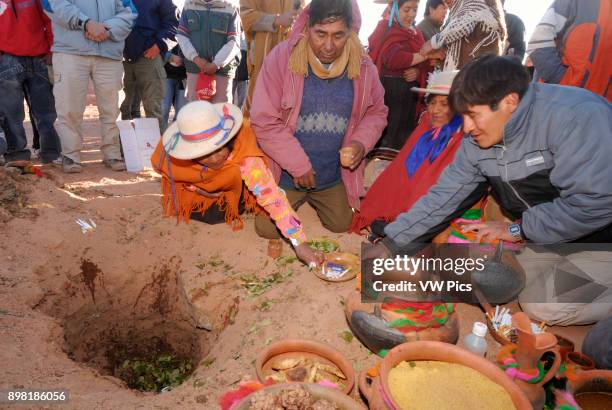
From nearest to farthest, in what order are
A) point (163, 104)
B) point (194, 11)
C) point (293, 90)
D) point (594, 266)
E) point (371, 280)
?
point (371, 280) → point (594, 266) → point (293, 90) → point (194, 11) → point (163, 104)

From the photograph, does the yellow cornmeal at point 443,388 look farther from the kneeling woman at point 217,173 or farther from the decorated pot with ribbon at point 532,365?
the kneeling woman at point 217,173

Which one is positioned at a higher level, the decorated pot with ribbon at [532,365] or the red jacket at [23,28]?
the red jacket at [23,28]

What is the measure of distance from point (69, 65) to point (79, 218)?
1699 millimetres

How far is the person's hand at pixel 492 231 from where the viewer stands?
2.31 meters

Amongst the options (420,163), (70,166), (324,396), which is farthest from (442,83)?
(70,166)

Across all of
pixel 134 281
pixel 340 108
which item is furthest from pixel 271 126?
pixel 134 281

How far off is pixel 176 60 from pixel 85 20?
1.37m

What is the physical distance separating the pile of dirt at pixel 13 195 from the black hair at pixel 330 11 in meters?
2.73

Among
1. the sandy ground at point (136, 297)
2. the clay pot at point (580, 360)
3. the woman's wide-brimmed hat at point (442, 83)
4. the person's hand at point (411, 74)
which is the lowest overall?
the sandy ground at point (136, 297)

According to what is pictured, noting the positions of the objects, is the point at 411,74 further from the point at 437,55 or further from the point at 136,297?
the point at 136,297

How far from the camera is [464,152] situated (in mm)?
2381

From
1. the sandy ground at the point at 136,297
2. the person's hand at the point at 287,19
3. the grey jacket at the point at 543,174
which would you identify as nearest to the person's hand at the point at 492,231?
the grey jacket at the point at 543,174

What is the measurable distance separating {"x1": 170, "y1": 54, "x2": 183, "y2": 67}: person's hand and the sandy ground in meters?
2.06

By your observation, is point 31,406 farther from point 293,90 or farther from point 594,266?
point 594,266
